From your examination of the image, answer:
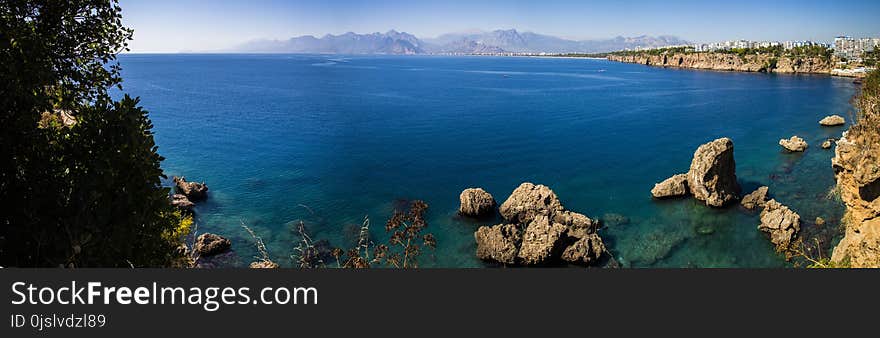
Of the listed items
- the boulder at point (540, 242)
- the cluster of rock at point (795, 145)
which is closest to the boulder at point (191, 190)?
the boulder at point (540, 242)

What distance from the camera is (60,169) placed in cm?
1038

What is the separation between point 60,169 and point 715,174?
3563 centimetres

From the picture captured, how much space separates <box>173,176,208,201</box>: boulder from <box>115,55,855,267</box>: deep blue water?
106cm

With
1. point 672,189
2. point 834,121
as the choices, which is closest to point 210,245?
point 672,189

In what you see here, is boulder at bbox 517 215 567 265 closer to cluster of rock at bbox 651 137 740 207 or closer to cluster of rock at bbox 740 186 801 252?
cluster of rock at bbox 740 186 801 252

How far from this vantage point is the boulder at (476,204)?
31.7 m

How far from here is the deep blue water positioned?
30.2 m

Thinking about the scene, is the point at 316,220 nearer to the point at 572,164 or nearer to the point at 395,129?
the point at 572,164

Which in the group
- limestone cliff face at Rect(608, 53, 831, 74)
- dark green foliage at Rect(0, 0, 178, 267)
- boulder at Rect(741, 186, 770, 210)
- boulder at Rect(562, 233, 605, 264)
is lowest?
boulder at Rect(562, 233, 605, 264)

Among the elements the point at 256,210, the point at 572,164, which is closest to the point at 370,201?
the point at 256,210

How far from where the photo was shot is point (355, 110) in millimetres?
77125

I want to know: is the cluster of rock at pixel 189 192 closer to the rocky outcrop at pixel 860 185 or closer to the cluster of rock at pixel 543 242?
the cluster of rock at pixel 543 242

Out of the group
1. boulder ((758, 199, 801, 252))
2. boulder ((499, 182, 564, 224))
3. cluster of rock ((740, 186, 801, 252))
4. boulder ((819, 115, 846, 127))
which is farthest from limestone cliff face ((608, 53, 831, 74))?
boulder ((499, 182, 564, 224))

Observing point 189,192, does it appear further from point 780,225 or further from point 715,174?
point 780,225
